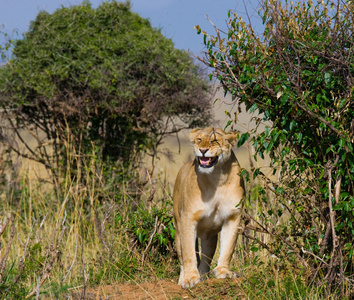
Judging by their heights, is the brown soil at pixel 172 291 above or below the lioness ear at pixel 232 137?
below

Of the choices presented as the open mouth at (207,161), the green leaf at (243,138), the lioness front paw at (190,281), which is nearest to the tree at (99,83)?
the open mouth at (207,161)

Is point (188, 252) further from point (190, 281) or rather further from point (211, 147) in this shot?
point (211, 147)

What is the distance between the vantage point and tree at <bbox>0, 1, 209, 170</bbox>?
32.0 ft

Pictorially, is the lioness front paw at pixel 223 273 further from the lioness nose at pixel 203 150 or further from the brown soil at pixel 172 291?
the lioness nose at pixel 203 150

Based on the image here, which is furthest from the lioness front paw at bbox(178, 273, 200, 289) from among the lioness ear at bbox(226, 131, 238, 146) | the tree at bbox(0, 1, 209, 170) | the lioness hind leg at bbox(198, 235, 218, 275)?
the tree at bbox(0, 1, 209, 170)

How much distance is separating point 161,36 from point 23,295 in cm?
675

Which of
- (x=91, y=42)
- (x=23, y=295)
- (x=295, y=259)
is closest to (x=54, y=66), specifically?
(x=91, y=42)

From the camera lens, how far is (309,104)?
4.72 m

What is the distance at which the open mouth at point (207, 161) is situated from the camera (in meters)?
5.24

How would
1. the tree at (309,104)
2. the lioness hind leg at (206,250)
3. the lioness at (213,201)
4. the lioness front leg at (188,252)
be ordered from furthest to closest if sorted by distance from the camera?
the lioness hind leg at (206,250) < the lioness front leg at (188,252) < the lioness at (213,201) < the tree at (309,104)

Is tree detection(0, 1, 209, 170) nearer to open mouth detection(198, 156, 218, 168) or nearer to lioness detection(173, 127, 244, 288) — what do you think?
lioness detection(173, 127, 244, 288)

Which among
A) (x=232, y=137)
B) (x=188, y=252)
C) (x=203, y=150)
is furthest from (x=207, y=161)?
(x=188, y=252)

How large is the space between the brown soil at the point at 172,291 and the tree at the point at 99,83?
4470 mm

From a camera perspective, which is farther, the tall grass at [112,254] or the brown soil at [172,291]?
the brown soil at [172,291]
